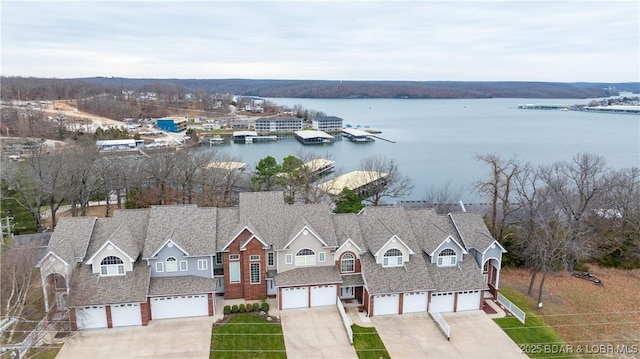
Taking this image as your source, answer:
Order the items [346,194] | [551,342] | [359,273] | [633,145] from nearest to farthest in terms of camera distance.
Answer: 1. [551,342]
2. [359,273]
3. [346,194]
4. [633,145]

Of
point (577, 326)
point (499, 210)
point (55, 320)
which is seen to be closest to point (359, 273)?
point (577, 326)

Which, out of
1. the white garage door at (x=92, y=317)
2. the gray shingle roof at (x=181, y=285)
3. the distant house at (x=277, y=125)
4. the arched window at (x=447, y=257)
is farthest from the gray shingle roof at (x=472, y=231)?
the distant house at (x=277, y=125)

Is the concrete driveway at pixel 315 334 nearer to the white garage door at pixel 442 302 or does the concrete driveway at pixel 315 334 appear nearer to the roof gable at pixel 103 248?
the white garage door at pixel 442 302

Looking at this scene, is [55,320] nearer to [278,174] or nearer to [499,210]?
[278,174]

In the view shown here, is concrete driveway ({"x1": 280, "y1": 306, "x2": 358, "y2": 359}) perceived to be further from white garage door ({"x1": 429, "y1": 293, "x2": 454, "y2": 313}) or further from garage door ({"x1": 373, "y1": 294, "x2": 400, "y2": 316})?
white garage door ({"x1": 429, "y1": 293, "x2": 454, "y2": 313})

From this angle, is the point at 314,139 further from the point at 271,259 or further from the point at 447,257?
the point at 447,257

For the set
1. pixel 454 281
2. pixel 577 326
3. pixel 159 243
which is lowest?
pixel 577 326

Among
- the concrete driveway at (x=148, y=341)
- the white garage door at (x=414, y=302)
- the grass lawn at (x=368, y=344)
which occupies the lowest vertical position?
the grass lawn at (x=368, y=344)
